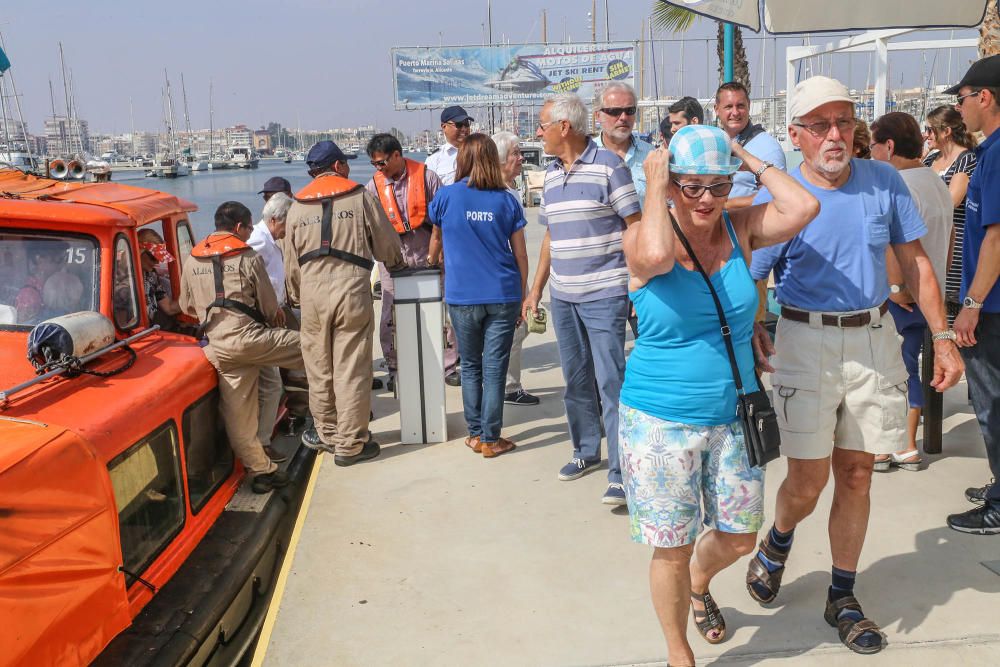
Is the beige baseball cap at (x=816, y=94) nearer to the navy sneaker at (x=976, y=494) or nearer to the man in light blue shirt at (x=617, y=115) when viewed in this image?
the man in light blue shirt at (x=617, y=115)

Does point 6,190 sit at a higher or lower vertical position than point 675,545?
higher

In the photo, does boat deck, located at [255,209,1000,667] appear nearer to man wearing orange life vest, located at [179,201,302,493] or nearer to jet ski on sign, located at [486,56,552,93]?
man wearing orange life vest, located at [179,201,302,493]

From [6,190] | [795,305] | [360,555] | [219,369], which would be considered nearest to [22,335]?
[219,369]

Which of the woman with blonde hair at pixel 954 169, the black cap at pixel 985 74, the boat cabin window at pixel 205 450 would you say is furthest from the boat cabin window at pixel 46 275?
the woman with blonde hair at pixel 954 169

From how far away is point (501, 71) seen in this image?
43.5 metres

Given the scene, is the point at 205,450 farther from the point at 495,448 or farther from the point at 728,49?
the point at 728,49

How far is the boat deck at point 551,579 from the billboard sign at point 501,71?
3922cm

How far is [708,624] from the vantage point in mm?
3471

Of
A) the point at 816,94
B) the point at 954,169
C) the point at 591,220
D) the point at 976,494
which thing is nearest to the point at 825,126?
the point at 816,94

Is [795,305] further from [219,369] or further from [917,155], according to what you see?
[219,369]

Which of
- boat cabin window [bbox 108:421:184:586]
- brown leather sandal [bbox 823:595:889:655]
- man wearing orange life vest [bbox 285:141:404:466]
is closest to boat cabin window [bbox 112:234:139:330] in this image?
boat cabin window [bbox 108:421:184:586]

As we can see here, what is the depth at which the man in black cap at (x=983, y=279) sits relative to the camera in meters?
4.00

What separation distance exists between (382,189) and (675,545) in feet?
15.6

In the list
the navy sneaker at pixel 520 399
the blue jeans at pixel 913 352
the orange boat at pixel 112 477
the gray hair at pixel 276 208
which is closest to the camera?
the orange boat at pixel 112 477
